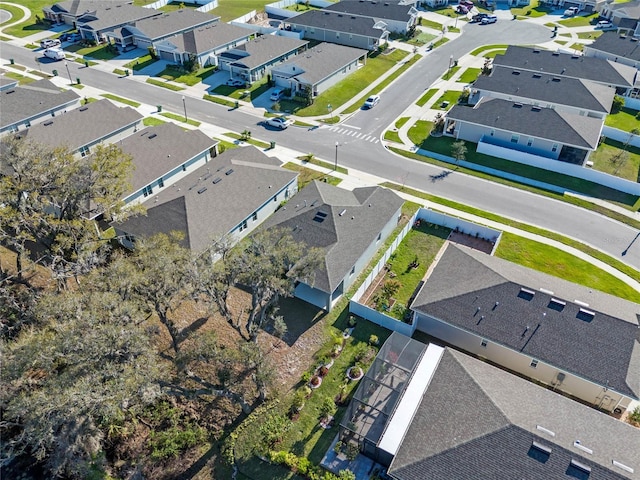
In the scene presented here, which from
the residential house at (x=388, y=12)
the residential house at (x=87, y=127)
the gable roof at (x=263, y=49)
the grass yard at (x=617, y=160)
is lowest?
the grass yard at (x=617, y=160)

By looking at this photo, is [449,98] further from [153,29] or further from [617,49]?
[153,29]

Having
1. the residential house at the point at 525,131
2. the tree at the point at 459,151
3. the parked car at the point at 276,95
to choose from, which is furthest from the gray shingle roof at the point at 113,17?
the tree at the point at 459,151

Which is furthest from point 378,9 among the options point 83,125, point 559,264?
point 559,264

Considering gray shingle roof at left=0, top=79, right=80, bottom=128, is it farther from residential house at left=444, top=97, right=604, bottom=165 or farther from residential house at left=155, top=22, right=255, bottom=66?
residential house at left=444, top=97, right=604, bottom=165

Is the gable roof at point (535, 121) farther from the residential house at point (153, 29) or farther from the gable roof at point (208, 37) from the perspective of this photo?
the residential house at point (153, 29)

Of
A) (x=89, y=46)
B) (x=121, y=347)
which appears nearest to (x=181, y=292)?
(x=121, y=347)

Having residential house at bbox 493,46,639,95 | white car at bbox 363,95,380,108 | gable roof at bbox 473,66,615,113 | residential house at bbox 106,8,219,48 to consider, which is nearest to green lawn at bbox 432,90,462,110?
gable roof at bbox 473,66,615,113

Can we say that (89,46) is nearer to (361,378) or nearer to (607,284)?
(361,378)
